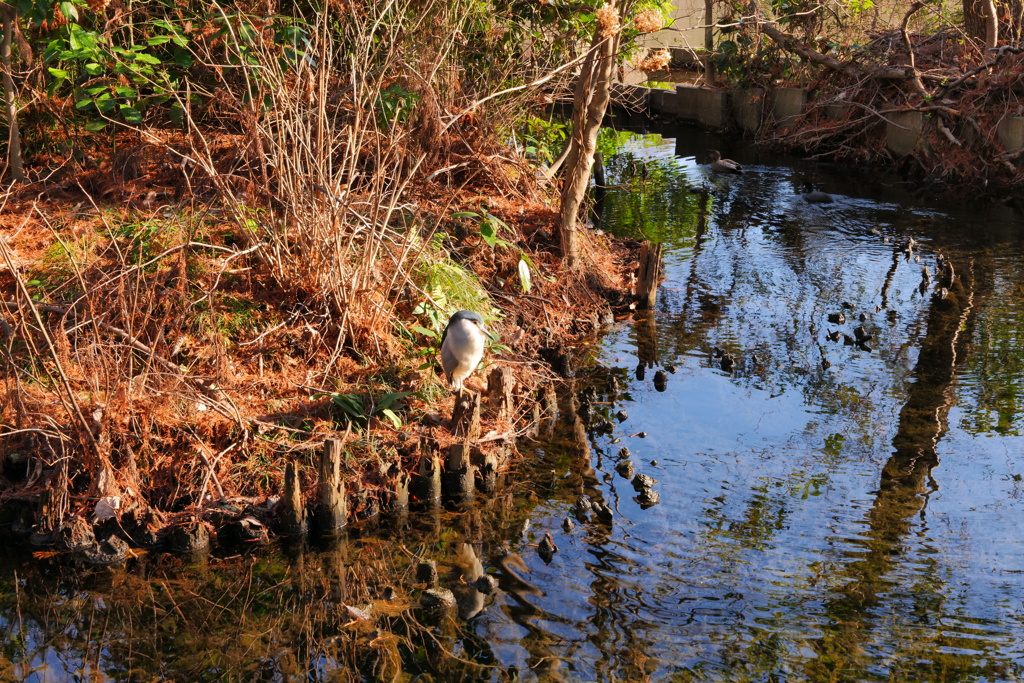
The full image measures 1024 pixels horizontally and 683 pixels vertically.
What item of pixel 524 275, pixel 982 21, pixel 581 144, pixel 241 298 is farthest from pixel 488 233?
pixel 982 21

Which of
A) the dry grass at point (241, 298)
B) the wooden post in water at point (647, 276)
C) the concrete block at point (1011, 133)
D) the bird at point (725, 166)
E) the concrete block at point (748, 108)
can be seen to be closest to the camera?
the dry grass at point (241, 298)

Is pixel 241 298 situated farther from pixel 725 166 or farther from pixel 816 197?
pixel 725 166

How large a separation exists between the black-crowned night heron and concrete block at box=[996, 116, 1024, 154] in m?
8.58

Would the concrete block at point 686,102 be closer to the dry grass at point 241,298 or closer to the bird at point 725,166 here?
the bird at point 725,166

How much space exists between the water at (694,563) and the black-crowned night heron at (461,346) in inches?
25.5

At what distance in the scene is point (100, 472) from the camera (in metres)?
4.21

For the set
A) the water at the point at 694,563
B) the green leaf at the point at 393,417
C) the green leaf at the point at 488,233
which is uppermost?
the green leaf at the point at 488,233

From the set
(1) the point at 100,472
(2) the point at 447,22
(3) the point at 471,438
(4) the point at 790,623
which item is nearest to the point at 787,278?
(2) the point at 447,22

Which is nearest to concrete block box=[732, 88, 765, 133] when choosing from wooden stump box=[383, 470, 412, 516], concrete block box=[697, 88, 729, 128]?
concrete block box=[697, 88, 729, 128]

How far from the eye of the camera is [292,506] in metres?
4.20

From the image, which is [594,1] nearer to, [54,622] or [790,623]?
[790,623]

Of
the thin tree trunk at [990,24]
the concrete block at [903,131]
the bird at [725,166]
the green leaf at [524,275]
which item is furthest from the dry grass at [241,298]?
the thin tree trunk at [990,24]

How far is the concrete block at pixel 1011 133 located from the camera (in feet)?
34.7

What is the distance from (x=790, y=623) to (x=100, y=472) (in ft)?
10.3
